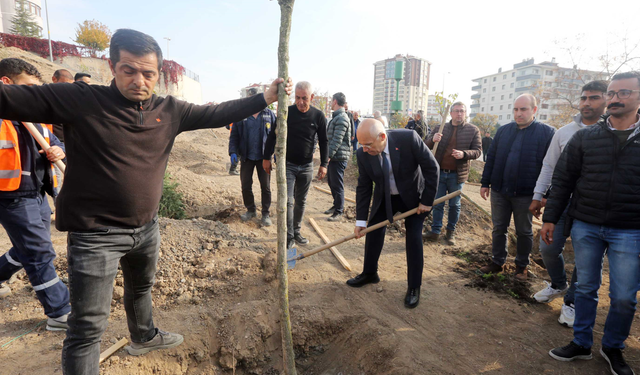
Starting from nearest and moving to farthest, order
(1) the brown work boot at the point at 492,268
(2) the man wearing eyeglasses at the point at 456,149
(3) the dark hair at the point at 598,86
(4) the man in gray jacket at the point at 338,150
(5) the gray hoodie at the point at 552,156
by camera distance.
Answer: (3) the dark hair at the point at 598,86
(5) the gray hoodie at the point at 552,156
(1) the brown work boot at the point at 492,268
(2) the man wearing eyeglasses at the point at 456,149
(4) the man in gray jacket at the point at 338,150

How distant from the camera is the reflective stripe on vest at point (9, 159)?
2.46 m

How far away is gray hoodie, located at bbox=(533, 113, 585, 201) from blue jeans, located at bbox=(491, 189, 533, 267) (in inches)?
14.0

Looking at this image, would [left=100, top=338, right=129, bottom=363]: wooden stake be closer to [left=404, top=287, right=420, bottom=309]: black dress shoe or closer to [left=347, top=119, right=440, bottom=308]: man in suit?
[left=347, top=119, right=440, bottom=308]: man in suit

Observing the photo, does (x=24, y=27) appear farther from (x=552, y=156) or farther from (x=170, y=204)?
(x=552, y=156)

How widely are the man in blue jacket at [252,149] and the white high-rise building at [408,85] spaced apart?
149ft

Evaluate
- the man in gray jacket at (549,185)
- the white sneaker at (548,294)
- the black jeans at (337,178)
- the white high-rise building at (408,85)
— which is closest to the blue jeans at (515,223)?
the man in gray jacket at (549,185)

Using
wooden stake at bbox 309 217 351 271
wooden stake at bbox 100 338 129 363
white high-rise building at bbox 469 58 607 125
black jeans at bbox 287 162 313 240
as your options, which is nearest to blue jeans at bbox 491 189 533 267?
wooden stake at bbox 309 217 351 271

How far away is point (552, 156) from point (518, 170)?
0.41 metres

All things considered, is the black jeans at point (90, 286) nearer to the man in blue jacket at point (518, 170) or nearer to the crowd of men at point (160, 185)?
the crowd of men at point (160, 185)

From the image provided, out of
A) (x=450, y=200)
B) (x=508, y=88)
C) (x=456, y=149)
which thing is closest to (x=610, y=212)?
(x=456, y=149)

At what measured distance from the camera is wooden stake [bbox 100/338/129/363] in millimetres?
2475

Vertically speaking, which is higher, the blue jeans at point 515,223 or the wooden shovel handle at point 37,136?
the wooden shovel handle at point 37,136

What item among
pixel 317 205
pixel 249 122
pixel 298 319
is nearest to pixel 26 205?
pixel 298 319

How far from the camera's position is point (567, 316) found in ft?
10.0
